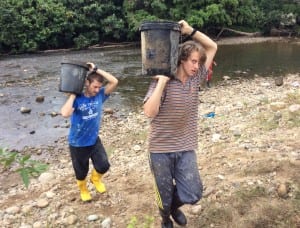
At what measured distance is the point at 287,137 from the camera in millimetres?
6180

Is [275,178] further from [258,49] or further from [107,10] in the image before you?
[107,10]

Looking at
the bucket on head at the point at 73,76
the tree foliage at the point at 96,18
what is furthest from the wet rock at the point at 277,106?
Result: the tree foliage at the point at 96,18

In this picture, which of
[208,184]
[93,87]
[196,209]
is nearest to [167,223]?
[196,209]

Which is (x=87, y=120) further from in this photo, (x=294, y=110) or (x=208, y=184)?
(x=294, y=110)

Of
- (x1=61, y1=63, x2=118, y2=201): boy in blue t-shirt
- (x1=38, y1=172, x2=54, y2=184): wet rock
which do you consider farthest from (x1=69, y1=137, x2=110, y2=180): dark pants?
(x1=38, y1=172, x2=54, y2=184): wet rock

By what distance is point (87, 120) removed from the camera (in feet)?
14.8

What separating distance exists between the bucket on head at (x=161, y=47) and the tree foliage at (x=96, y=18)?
57.7 ft

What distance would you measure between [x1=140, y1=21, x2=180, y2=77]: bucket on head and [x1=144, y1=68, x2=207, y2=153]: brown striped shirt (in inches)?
4.9

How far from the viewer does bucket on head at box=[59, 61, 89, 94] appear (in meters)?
4.16

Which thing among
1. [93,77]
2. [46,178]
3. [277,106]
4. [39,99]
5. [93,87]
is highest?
[93,77]

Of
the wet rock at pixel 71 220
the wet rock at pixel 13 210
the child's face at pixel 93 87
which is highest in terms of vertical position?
the child's face at pixel 93 87

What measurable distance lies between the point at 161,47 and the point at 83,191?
2.28m

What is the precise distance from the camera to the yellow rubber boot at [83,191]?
194 inches

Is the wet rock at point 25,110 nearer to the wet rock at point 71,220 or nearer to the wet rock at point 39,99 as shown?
the wet rock at point 39,99
